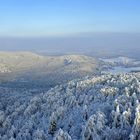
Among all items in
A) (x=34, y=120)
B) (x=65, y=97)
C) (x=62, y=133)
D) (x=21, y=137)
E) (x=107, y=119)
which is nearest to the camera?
(x=62, y=133)

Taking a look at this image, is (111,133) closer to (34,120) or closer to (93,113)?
(93,113)

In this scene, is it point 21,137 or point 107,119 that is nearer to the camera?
point 107,119

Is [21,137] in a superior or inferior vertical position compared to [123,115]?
inferior

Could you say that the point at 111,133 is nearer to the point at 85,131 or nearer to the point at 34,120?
the point at 85,131

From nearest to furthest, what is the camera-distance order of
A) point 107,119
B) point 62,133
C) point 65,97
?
point 62,133, point 107,119, point 65,97

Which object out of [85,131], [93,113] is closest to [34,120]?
[93,113]

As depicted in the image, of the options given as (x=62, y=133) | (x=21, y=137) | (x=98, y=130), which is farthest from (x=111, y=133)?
(x=21, y=137)
